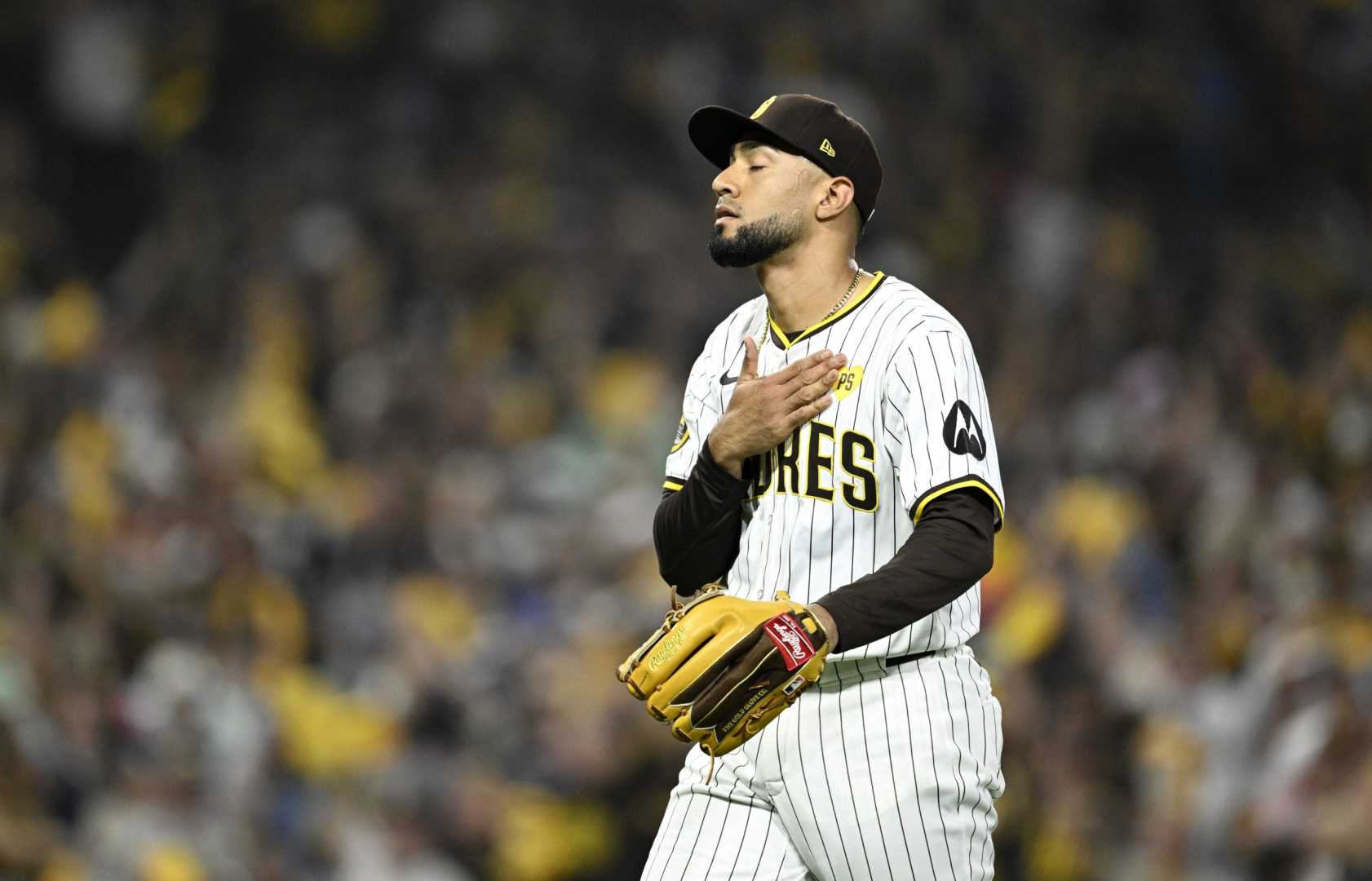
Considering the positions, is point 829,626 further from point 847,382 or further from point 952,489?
point 847,382

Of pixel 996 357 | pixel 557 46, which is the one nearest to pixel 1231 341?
pixel 996 357

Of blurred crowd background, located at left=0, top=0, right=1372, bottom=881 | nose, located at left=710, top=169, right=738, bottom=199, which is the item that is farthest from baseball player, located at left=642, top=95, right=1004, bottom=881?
blurred crowd background, located at left=0, top=0, right=1372, bottom=881

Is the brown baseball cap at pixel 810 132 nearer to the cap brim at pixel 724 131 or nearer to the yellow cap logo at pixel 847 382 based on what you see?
the cap brim at pixel 724 131

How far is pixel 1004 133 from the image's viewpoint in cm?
811

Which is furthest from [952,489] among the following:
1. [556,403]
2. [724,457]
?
[556,403]

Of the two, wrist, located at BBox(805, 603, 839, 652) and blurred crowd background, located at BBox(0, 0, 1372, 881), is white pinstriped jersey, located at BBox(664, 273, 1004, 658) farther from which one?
blurred crowd background, located at BBox(0, 0, 1372, 881)

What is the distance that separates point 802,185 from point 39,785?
363 centimetres

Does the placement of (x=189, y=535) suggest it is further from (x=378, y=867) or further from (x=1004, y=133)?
(x=1004, y=133)

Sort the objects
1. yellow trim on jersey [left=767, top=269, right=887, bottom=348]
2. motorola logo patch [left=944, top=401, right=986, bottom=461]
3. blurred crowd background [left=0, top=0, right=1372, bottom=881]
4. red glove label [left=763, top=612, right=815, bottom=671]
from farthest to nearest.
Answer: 1. blurred crowd background [left=0, top=0, right=1372, bottom=881]
2. yellow trim on jersey [left=767, top=269, right=887, bottom=348]
3. motorola logo patch [left=944, top=401, right=986, bottom=461]
4. red glove label [left=763, top=612, right=815, bottom=671]

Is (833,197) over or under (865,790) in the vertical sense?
over

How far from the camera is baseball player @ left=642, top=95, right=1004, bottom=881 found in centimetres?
232

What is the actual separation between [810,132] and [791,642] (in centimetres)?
87

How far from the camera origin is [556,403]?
7332mm

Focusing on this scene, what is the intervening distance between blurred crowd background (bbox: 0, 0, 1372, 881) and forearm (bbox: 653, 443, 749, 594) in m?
2.36
